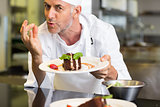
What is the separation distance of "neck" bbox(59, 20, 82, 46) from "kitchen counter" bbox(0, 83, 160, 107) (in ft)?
1.78

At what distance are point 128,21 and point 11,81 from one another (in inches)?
100.0

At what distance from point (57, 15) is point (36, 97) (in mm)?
648

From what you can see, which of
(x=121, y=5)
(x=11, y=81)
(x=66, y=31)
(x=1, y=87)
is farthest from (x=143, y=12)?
(x=1, y=87)

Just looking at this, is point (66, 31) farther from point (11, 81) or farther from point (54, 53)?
point (11, 81)

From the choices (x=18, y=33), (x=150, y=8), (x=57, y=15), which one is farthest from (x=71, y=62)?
(x=150, y=8)

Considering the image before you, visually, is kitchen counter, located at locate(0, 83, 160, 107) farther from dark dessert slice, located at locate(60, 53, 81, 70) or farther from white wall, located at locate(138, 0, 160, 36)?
white wall, located at locate(138, 0, 160, 36)

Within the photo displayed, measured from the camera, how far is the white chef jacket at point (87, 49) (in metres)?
1.86

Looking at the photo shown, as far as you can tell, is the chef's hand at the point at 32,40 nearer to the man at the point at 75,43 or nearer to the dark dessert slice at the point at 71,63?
the man at the point at 75,43

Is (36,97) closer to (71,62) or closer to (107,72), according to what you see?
(71,62)

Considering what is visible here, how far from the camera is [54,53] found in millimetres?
1934

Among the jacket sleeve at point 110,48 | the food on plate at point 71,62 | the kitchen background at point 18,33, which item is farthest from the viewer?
the kitchen background at point 18,33

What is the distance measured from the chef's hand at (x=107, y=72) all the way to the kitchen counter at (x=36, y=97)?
200 millimetres

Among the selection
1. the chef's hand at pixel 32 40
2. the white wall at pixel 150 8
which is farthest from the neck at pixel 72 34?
the white wall at pixel 150 8

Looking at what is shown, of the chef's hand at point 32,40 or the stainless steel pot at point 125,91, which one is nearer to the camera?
the stainless steel pot at point 125,91
